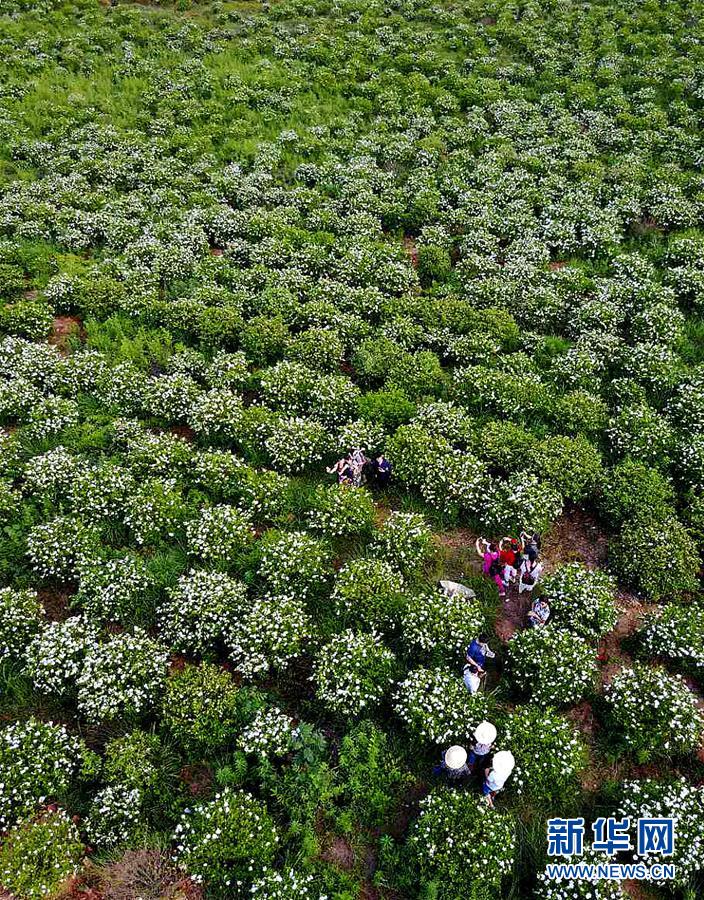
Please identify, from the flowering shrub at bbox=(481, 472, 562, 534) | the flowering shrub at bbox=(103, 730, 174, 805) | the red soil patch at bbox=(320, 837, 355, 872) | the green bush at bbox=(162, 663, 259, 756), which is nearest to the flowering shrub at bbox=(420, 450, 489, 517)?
the flowering shrub at bbox=(481, 472, 562, 534)

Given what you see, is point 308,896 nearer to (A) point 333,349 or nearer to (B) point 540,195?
(A) point 333,349

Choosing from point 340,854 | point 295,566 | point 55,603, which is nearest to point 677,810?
point 340,854

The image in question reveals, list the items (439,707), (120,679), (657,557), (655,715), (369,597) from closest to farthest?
(439,707) < (655,715) < (120,679) < (369,597) < (657,557)

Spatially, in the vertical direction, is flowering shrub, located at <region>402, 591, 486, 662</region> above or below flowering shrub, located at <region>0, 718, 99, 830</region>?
above

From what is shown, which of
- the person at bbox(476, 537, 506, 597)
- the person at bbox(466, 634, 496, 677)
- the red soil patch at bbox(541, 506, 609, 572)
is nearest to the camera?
the person at bbox(466, 634, 496, 677)

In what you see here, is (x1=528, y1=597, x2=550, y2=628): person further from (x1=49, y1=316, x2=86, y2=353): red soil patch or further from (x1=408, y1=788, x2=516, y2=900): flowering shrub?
(x1=49, y1=316, x2=86, y2=353): red soil patch

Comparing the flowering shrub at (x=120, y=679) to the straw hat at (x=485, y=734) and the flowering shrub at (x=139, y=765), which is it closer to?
the flowering shrub at (x=139, y=765)

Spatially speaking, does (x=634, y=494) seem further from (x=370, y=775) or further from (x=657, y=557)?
(x=370, y=775)
